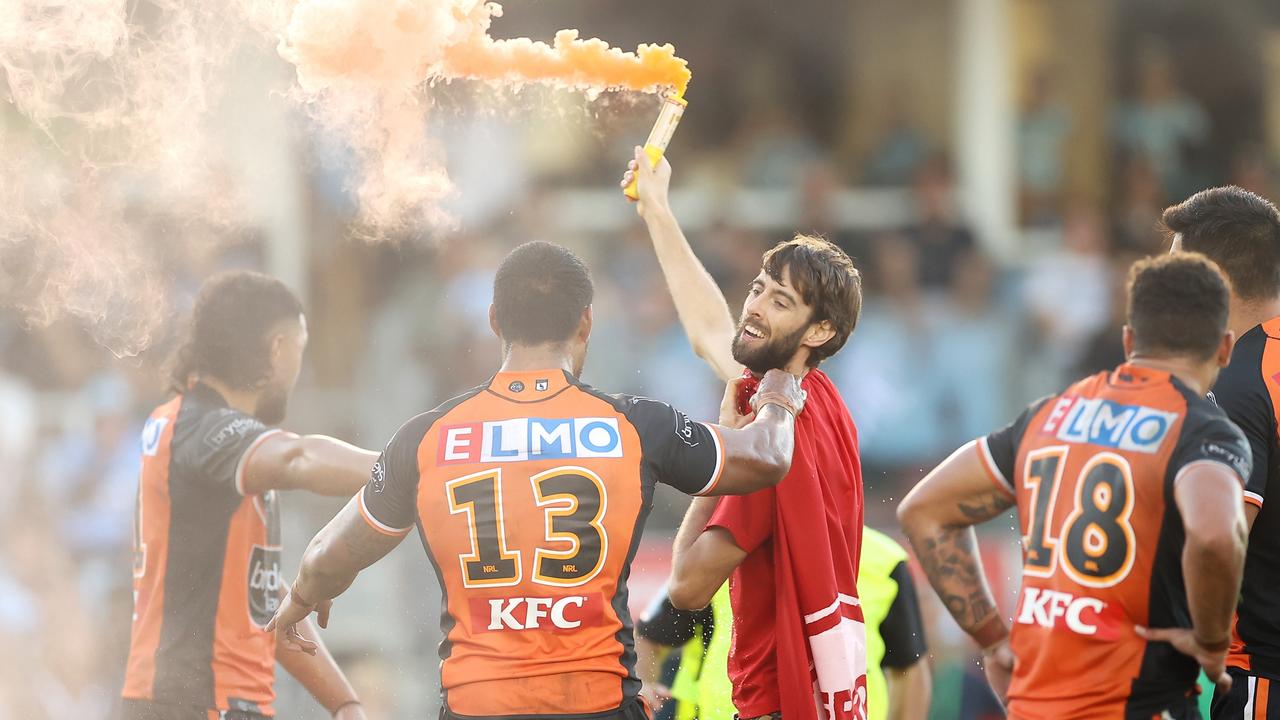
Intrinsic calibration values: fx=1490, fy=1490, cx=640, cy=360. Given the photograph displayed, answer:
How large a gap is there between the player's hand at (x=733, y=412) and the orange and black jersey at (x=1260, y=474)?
1.57 meters

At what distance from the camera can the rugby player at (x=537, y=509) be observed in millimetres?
4512

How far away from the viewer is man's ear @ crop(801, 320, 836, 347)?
5082 millimetres

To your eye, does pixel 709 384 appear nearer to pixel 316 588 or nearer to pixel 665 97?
pixel 665 97

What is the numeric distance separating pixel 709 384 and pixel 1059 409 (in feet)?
19.8

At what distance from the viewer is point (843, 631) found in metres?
4.80

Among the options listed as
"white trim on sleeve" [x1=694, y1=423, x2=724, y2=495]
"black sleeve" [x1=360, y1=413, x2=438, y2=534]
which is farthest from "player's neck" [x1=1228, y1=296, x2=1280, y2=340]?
"black sleeve" [x1=360, y1=413, x2=438, y2=534]

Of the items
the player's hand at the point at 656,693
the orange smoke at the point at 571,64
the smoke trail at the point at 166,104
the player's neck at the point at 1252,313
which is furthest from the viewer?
the smoke trail at the point at 166,104

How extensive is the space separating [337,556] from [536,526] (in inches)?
28.5

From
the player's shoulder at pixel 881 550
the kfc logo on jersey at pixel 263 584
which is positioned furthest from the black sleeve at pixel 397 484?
the player's shoulder at pixel 881 550

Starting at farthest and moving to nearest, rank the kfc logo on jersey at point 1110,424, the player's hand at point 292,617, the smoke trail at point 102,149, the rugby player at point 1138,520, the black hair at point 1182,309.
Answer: the smoke trail at point 102,149, the player's hand at point 292,617, the black hair at point 1182,309, the kfc logo on jersey at point 1110,424, the rugby player at point 1138,520

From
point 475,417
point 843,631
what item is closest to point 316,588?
point 475,417

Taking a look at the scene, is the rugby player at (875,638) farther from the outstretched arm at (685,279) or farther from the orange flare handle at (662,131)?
the orange flare handle at (662,131)

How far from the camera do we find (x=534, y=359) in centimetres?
482

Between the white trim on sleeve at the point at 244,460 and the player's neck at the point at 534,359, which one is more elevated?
the player's neck at the point at 534,359
